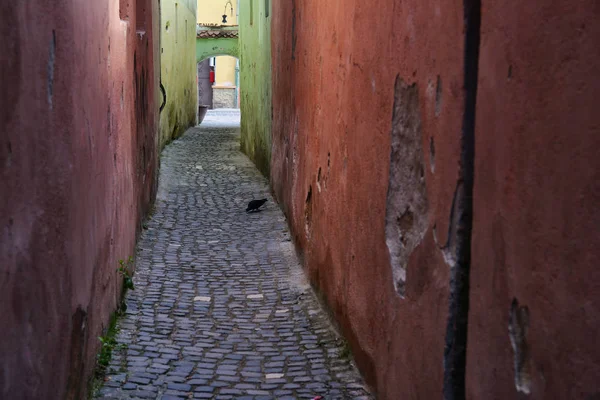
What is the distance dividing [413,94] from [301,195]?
4035mm

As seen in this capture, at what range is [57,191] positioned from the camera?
3.38 metres

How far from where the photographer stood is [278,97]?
1022cm

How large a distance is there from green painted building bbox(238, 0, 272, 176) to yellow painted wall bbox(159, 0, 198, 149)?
1.54 m

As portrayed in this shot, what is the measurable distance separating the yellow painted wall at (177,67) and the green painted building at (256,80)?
1.54m

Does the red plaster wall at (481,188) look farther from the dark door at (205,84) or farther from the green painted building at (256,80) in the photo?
the dark door at (205,84)

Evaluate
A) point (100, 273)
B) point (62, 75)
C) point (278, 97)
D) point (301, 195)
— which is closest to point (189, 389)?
point (100, 273)

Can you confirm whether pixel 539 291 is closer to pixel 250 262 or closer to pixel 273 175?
pixel 250 262

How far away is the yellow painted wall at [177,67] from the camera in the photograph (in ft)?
56.0

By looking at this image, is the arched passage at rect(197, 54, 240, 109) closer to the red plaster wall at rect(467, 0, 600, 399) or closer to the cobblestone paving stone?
the cobblestone paving stone

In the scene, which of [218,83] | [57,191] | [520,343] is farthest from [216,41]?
[520,343]

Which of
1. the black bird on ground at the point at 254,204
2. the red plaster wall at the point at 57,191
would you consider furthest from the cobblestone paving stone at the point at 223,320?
the red plaster wall at the point at 57,191

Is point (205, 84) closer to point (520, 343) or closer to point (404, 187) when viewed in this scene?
point (404, 187)

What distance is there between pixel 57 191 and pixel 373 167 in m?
1.59

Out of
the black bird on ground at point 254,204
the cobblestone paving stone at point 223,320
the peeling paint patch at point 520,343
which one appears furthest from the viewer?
the black bird on ground at point 254,204
